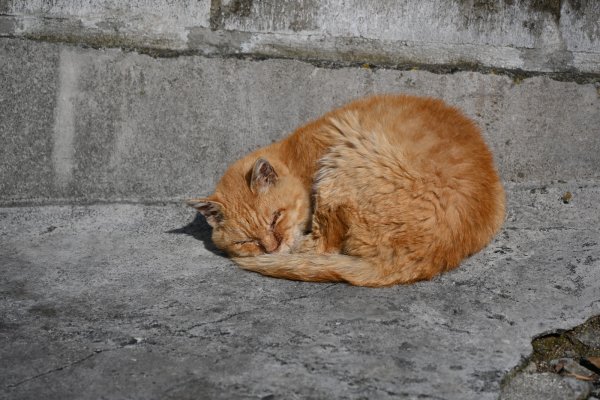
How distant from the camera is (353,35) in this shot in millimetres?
4555

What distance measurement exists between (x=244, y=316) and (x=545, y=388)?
137cm

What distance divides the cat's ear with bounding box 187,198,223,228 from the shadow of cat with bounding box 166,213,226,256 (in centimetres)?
16

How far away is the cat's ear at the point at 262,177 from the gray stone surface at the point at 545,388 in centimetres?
185

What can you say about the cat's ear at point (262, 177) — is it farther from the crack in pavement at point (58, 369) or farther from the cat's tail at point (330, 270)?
the crack in pavement at point (58, 369)

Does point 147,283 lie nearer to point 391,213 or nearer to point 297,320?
point 297,320

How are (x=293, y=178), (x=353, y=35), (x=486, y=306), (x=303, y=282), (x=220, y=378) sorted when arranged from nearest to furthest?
(x=220, y=378), (x=486, y=306), (x=303, y=282), (x=293, y=178), (x=353, y=35)

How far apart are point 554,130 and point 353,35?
1619 millimetres

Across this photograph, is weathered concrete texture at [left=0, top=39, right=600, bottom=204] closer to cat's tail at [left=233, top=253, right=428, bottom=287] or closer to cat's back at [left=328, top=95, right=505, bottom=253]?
cat's back at [left=328, top=95, right=505, bottom=253]

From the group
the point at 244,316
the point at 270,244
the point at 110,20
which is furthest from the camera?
the point at 110,20

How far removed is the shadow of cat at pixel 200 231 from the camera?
165 inches

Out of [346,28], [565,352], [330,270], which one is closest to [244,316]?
[330,270]

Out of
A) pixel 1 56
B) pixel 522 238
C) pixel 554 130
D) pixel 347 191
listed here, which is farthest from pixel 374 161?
pixel 1 56

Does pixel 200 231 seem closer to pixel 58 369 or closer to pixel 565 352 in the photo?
pixel 58 369

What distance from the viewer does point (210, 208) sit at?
404cm
